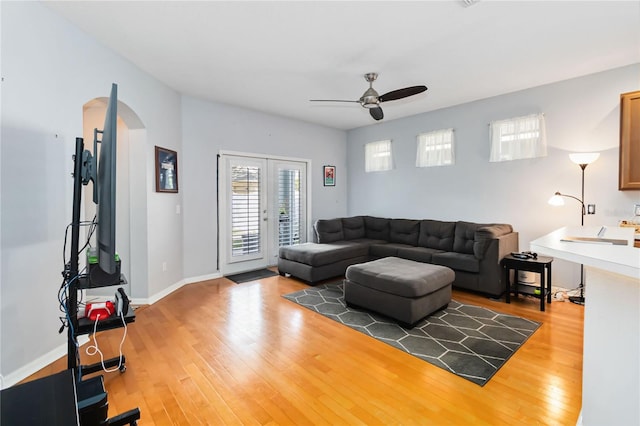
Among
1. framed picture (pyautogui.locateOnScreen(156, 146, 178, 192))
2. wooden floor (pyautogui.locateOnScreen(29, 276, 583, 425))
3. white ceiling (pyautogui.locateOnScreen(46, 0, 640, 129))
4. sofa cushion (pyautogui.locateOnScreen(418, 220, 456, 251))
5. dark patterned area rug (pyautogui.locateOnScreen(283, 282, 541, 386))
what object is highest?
white ceiling (pyautogui.locateOnScreen(46, 0, 640, 129))

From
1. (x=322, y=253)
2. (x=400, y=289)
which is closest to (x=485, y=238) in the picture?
(x=400, y=289)

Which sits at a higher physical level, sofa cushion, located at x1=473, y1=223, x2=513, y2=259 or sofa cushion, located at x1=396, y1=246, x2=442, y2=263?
sofa cushion, located at x1=473, y1=223, x2=513, y2=259

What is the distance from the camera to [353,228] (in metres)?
5.88

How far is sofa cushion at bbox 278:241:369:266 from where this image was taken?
4.41m

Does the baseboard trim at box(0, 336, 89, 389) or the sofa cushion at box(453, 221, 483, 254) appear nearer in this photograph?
the baseboard trim at box(0, 336, 89, 389)

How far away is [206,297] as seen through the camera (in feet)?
12.7

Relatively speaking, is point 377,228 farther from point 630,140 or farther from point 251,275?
point 630,140

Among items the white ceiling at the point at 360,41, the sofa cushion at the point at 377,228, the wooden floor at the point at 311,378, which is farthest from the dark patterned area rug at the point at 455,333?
the white ceiling at the point at 360,41

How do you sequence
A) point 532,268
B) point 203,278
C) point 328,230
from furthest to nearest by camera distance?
point 328,230 → point 203,278 → point 532,268

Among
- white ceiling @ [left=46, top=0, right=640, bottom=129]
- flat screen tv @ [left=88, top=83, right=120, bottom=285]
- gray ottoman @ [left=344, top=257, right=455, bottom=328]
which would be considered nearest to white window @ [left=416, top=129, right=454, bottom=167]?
white ceiling @ [left=46, top=0, right=640, bottom=129]

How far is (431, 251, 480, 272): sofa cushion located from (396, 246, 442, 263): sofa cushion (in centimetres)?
11

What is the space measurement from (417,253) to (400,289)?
68.3 inches

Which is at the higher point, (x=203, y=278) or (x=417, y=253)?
(x=417, y=253)

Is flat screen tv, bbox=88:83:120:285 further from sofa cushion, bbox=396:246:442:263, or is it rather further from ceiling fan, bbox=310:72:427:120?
sofa cushion, bbox=396:246:442:263
